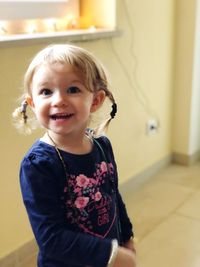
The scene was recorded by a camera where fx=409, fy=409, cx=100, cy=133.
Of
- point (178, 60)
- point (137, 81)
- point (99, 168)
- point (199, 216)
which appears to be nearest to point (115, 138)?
point (137, 81)

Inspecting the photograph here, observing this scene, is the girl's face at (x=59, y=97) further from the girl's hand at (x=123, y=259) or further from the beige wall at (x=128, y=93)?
the beige wall at (x=128, y=93)

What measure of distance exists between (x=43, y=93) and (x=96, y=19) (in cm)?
141

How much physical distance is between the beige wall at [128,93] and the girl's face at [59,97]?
733 millimetres

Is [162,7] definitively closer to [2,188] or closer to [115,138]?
[115,138]

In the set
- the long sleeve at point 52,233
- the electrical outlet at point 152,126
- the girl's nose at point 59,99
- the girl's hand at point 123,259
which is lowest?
the electrical outlet at point 152,126

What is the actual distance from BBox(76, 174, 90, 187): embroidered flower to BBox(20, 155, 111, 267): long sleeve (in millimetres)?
73

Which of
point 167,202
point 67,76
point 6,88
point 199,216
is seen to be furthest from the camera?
point 167,202

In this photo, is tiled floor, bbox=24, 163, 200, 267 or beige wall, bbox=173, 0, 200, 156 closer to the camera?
tiled floor, bbox=24, 163, 200, 267

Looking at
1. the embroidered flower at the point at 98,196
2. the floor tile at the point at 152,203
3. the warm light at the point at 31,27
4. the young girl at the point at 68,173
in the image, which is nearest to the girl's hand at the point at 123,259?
the young girl at the point at 68,173

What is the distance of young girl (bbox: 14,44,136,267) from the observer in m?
0.81

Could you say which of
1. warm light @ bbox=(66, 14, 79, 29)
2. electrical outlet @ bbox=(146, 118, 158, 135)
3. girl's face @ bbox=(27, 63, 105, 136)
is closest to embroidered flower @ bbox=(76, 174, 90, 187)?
girl's face @ bbox=(27, 63, 105, 136)

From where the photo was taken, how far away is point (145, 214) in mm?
2168

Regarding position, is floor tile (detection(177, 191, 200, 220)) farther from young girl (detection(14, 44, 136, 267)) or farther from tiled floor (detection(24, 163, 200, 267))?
young girl (detection(14, 44, 136, 267))

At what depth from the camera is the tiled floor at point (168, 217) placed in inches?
70.2
